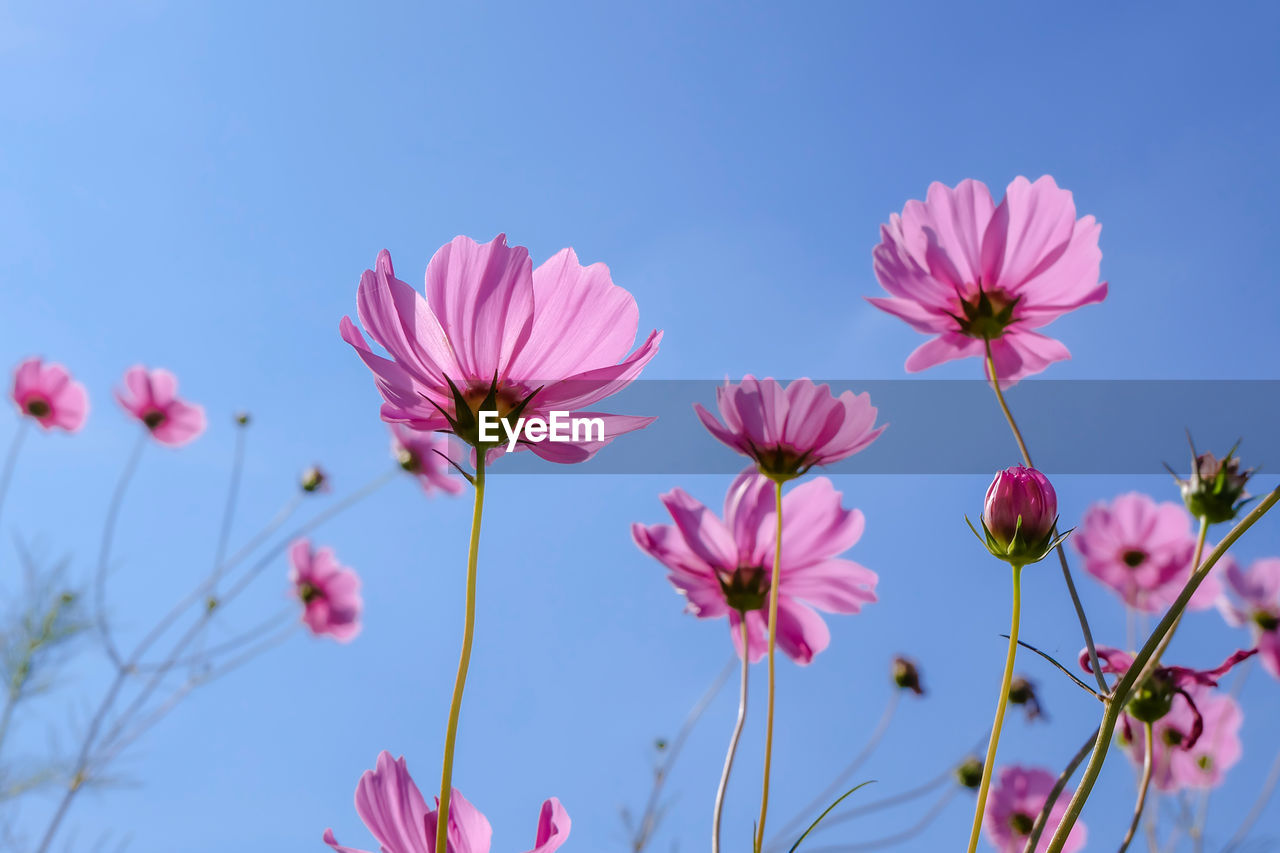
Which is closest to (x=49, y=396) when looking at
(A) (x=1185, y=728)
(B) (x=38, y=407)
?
(B) (x=38, y=407)

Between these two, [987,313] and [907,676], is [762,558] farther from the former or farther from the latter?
[907,676]

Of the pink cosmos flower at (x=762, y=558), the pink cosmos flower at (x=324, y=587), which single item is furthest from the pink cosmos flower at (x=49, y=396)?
the pink cosmos flower at (x=762, y=558)

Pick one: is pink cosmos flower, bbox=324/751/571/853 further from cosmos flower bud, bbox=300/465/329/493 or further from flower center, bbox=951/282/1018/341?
cosmos flower bud, bbox=300/465/329/493

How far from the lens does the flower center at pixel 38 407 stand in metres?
1.85

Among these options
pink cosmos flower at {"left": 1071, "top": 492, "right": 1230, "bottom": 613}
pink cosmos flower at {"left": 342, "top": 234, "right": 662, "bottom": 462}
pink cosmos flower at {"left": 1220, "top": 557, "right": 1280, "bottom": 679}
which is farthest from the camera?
pink cosmos flower at {"left": 1220, "top": 557, "right": 1280, "bottom": 679}

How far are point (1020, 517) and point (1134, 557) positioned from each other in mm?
558

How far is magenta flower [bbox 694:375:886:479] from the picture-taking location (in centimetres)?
42

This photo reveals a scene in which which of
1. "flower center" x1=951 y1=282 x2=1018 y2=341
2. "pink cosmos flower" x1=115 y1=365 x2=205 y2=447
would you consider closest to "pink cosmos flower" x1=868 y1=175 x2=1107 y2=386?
"flower center" x1=951 y1=282 x2=1018 y2=341

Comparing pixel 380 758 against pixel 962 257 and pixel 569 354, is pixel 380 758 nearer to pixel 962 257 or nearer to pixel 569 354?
pixel 569 354

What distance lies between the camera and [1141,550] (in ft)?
2.56

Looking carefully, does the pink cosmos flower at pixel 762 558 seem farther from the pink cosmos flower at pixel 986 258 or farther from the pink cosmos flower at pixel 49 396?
the pink cosmos flower at pixel 49 396

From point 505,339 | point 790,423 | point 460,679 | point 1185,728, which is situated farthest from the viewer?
point 1185,728

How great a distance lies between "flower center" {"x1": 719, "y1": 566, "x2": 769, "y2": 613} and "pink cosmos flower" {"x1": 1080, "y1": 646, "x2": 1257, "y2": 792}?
0.55 ft

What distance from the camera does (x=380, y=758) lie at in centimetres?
28
